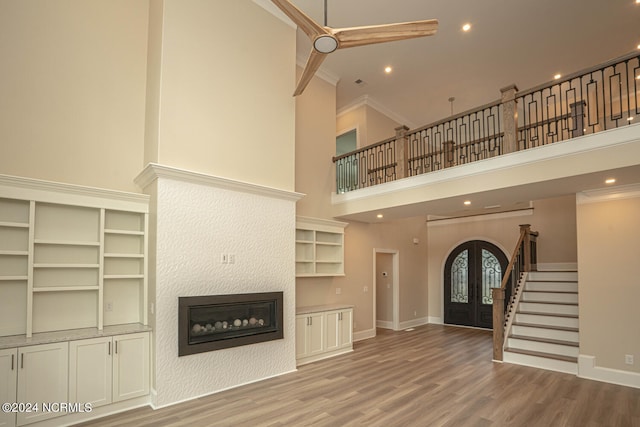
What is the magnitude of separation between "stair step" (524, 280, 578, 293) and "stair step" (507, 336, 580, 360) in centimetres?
140

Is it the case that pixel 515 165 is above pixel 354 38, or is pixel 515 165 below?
below

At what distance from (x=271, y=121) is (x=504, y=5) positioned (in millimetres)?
4273

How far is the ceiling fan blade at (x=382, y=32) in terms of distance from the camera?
11.4ft

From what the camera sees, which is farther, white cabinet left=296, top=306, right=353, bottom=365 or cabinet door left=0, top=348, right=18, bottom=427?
white cabinet left=296, top=306, right=353, bottom=365

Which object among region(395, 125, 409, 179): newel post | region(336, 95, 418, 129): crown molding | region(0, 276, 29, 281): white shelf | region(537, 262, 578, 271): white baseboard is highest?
region(336, 95, 418, 129): crown molding

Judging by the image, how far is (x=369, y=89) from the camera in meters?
8.66

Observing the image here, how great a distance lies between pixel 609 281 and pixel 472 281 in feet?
15.3

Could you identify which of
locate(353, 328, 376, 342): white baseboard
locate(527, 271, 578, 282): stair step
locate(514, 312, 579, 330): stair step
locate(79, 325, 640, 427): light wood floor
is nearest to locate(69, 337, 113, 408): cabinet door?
locate(79, 325, 640, 427): light wood floor

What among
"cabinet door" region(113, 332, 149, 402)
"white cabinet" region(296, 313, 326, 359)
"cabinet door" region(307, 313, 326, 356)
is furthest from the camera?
"cabinet door" region(307, 313, 326, 356)

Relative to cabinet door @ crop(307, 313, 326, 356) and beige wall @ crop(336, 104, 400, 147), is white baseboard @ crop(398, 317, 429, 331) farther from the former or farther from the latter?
beige wall @ crop(336, 104, 400, 147)

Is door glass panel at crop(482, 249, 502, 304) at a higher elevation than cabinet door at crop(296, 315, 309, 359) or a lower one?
higher

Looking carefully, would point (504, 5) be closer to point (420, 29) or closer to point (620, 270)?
point (420, 29)

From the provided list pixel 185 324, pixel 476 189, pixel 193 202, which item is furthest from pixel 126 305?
pixel 476 189

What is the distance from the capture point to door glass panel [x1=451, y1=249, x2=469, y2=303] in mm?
9938
